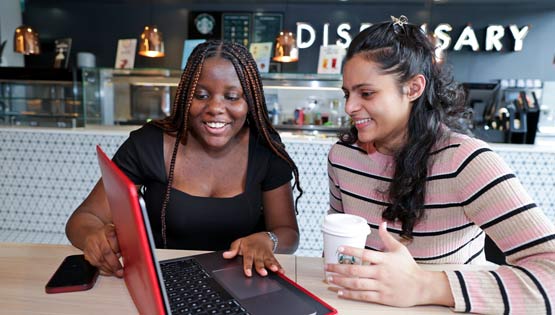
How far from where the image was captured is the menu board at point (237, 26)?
5414mm

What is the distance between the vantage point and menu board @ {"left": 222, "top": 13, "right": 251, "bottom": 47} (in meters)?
5.41

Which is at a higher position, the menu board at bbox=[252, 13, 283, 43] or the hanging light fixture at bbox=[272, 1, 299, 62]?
the menu board at bbox=[252, 13, 283, 43]

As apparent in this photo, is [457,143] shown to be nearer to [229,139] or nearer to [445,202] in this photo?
[445,202]

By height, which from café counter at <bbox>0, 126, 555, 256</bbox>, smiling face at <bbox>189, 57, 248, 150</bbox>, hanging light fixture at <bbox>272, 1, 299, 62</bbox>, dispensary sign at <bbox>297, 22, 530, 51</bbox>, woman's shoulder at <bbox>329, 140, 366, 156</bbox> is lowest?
café counter at <bbox>0, 126, 555, 256</bbox>

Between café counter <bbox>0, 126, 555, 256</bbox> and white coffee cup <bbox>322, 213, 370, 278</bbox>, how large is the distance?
1860mm

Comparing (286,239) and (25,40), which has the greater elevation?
(25,40)

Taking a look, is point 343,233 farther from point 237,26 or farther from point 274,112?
point 237,26

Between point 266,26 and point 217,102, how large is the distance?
4.47m

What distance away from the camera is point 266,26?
5.41 metres

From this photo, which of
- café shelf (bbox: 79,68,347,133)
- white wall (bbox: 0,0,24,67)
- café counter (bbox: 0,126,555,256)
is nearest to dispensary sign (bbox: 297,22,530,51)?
café shelf (bbox: 79,68,347,133)

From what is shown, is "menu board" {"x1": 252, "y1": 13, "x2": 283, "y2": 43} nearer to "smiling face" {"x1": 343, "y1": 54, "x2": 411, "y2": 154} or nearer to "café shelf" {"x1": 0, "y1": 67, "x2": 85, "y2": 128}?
"café shelf" {"x1": 0, "y1": 67, "x2": 85, "y2": 128}

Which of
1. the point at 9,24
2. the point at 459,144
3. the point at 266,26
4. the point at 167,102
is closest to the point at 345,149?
the point at 459,144

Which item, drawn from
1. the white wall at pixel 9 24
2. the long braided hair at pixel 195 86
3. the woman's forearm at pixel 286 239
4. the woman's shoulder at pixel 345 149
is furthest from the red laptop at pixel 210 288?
the white wall at pixel 9 24

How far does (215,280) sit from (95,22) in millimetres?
5847
